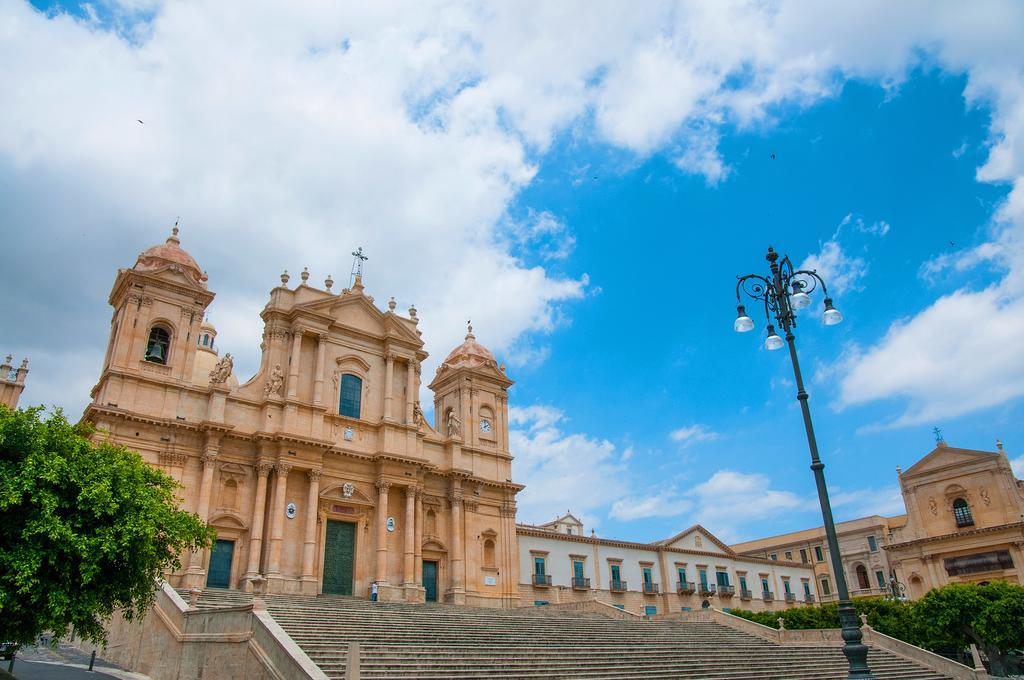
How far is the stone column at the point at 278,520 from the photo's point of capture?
88.2 ft

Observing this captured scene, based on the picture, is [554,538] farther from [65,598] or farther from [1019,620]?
[65,598]

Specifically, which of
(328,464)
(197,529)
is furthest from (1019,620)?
(197,529)

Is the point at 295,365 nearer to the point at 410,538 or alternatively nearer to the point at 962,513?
the point at 410,538

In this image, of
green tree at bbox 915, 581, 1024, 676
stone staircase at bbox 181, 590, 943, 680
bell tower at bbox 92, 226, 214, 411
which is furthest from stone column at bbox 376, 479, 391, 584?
green tree at bbox 915, 581, 1024, 676

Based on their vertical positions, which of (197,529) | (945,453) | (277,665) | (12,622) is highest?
(945,453)

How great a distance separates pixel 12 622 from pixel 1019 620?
108 feet

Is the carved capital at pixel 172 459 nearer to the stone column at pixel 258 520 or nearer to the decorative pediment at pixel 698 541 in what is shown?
the stone column at pixel 258 520

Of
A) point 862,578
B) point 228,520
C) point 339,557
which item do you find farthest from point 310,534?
point 862,578

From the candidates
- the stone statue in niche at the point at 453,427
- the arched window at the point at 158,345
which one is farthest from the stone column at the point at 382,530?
the arched window at the point at 158,345

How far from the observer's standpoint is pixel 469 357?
128 ft

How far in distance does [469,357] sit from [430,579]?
11.9 m

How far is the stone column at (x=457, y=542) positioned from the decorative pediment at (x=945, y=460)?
3522cm

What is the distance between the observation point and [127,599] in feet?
49.7

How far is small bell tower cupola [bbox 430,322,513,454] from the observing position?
3672cm
